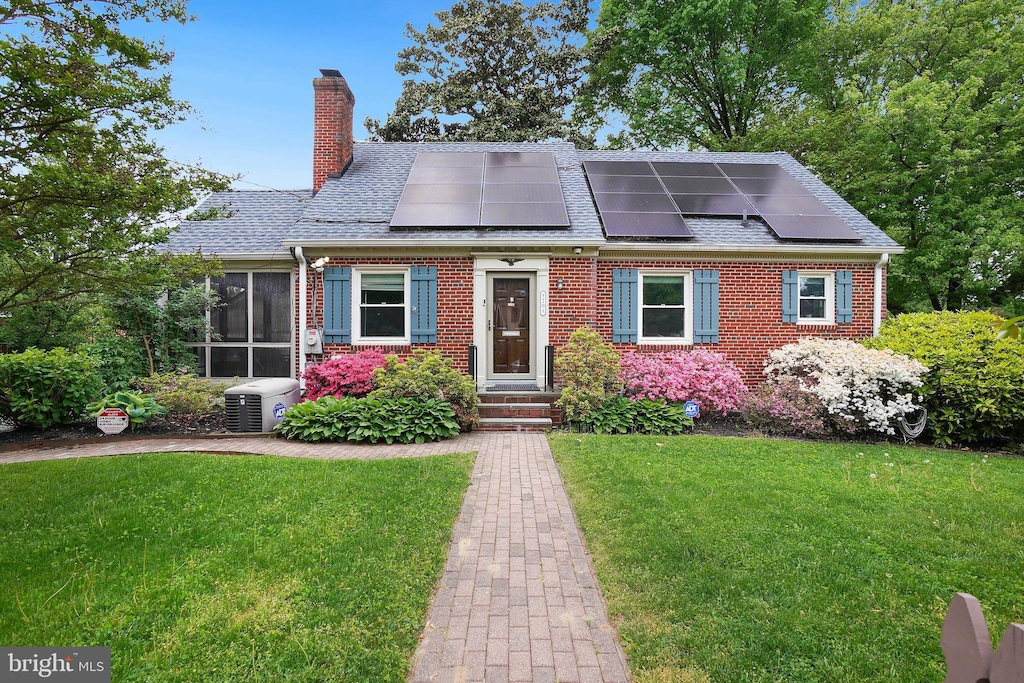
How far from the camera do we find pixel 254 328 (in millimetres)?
9766

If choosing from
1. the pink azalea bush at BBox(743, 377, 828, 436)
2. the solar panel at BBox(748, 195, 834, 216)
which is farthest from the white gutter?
the pink azalea bush at BBox(743, 377, 828, 436)

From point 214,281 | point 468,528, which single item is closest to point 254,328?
point 214,281

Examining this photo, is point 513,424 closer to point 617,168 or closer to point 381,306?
point 381,306

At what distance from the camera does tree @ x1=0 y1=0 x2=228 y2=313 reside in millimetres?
4070

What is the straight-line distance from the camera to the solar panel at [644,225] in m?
9.16

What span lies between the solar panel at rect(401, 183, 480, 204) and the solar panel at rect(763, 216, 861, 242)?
6140 mm

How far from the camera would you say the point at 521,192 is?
9.89 metres

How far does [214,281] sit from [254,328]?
123 cm

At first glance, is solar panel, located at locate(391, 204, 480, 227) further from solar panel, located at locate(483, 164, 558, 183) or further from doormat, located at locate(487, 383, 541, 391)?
doormat, located at locate(487, 383, 541, 391)

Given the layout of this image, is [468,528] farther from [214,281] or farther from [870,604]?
[214,281]

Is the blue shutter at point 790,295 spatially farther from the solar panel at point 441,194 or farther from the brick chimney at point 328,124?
the brick chimney at point 328,124

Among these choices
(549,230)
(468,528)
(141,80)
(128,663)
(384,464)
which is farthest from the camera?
(549,230)

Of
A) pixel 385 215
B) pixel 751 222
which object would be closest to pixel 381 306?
pixel 385 215

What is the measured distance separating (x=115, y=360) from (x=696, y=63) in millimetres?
20785
